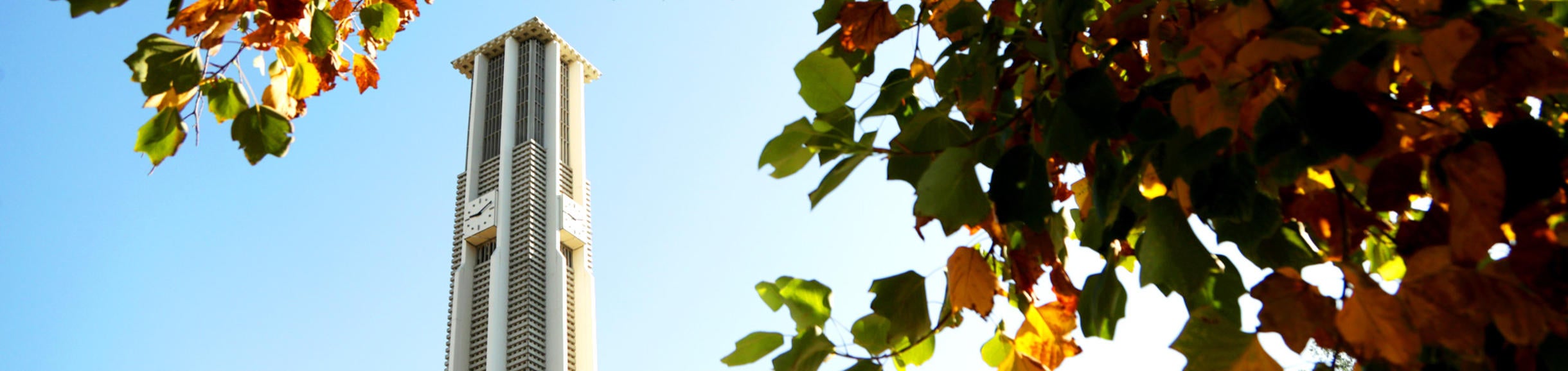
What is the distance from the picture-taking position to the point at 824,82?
42cm

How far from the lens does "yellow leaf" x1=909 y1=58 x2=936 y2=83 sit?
0.52m

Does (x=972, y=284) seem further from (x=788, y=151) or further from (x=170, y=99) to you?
(x=170, y=99)

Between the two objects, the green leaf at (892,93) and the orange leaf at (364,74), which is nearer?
the green leaf at (892,93)

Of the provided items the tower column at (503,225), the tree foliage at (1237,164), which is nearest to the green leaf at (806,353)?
the tree foliage at (1237,164)

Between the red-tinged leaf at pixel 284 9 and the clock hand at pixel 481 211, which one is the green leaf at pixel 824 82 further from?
the clock hand at pixel 481 211

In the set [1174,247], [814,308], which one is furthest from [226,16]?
[1174,247]

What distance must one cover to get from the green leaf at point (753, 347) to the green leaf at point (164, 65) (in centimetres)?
25

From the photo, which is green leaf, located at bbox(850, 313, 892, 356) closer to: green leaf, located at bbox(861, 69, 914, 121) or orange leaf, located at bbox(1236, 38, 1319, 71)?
green leaf, located at bbox(861, 69, 914, 121)

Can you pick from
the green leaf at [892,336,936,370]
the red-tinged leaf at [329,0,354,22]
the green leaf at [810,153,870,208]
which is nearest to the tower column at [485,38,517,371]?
the red-tinged leaf at [329,0,354,22]

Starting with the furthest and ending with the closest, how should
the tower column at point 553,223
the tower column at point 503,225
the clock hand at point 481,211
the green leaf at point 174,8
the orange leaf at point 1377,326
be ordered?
the clock hand at point 481,211 < the tower column at point 553,223 < the tower column at point 503,225 < the green leaf at point 174,8 < the orange leaf at point 1377,326

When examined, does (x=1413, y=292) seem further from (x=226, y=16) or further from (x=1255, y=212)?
(x=226, y=16)

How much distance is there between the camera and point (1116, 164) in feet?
1.28

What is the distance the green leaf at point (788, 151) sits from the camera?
0.40 meters

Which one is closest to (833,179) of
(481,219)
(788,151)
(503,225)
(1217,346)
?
(788,151)
